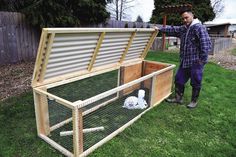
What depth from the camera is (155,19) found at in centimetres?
2006

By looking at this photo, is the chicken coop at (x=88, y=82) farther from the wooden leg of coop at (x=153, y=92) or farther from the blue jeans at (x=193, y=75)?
the blue jeans at (x=193, y=75)

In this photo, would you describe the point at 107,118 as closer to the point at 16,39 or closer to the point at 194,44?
the point at 194,44

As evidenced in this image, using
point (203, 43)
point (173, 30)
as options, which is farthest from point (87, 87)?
point (203, 43)

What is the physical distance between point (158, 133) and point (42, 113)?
1.47m

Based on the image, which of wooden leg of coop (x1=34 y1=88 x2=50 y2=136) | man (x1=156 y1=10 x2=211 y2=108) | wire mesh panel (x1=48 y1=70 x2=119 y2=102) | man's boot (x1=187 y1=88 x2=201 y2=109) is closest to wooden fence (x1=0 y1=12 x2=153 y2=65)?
wire mesh panel (x1=48 y1=70 x2=119 y2=102)

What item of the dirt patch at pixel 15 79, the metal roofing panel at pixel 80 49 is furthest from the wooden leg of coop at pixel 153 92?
the dirt patch at pixel 15 79

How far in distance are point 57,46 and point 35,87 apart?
1.70 feet

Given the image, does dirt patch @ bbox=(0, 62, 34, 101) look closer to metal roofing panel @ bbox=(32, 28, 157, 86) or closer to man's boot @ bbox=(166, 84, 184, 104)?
metal roofing panel @ bbox=(32, 28, 157, 86)

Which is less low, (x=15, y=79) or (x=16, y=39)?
(x=16, y=39)

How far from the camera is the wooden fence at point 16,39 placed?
19.6 ft

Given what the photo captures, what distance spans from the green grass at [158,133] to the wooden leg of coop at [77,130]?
9.7 inches

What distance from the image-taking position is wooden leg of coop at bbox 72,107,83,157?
6.69ft

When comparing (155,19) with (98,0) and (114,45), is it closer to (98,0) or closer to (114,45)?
(98,0)

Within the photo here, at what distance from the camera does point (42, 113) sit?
2.47 metres
